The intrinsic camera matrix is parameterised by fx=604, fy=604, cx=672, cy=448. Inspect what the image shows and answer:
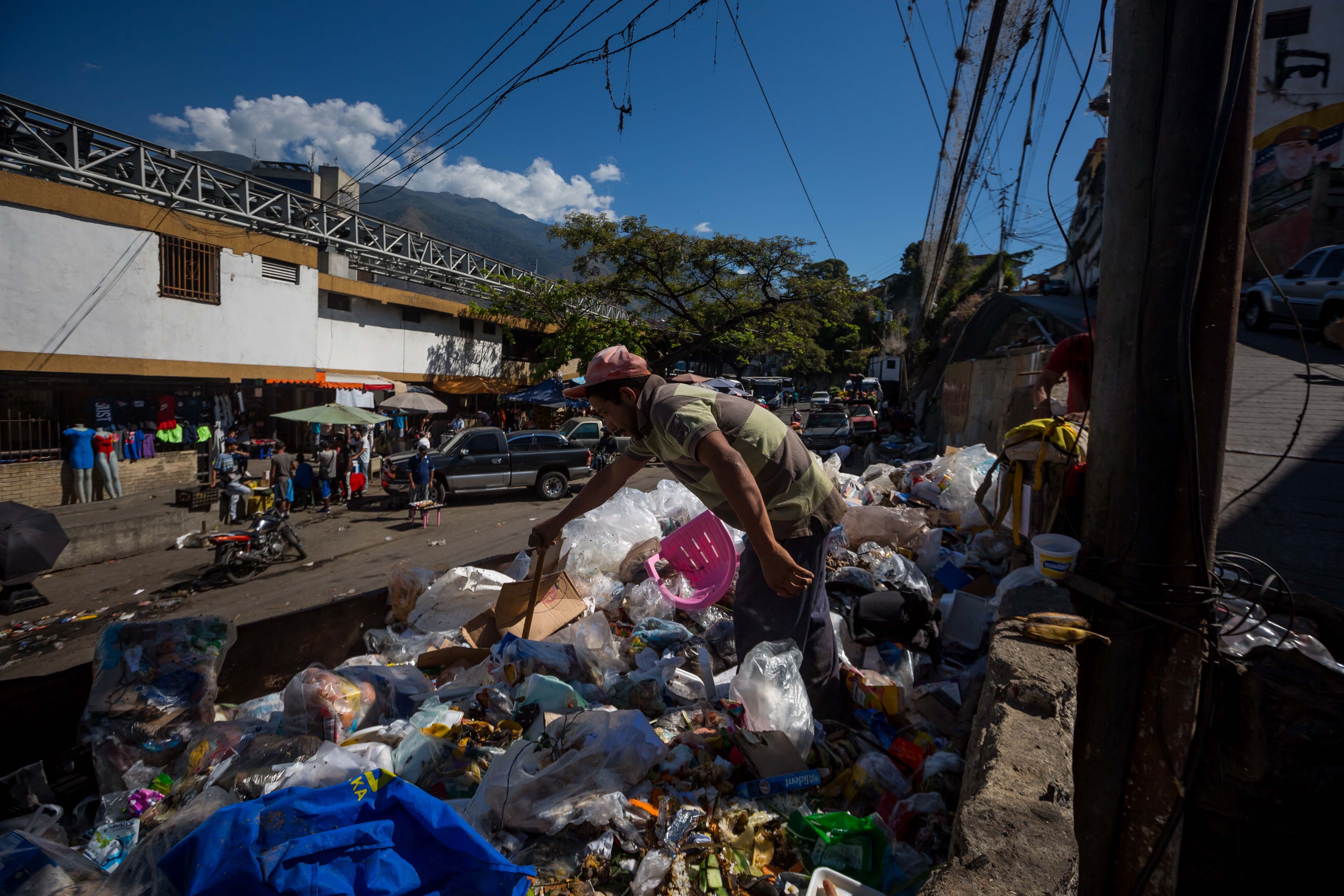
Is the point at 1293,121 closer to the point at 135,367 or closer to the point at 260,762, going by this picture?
the point at 260,762

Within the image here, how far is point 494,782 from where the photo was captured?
6.82ft

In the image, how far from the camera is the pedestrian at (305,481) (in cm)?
1171

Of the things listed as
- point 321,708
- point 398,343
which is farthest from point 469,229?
point 321,708

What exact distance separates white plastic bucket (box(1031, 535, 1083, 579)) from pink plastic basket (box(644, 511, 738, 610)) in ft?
7.49

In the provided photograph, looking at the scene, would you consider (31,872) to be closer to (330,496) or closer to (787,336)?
(330,496)

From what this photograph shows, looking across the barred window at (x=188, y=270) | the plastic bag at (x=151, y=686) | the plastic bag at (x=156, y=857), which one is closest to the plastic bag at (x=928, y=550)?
the plastic bag at (x=156, y=857)

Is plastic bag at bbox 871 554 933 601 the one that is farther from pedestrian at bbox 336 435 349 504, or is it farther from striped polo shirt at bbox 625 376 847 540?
pedestrian at bbox 336 435 349 504

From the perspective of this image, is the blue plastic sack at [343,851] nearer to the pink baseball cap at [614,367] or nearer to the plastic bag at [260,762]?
the plastic bag at [260,762]

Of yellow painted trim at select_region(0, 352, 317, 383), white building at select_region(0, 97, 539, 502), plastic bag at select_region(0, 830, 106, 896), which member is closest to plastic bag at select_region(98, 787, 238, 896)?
plastic bag at select_region(0, 830, 106, 896)

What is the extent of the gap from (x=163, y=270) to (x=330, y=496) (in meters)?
5.48

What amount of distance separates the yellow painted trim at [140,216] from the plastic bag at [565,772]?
545 inches

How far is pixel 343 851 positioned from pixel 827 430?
1873cm

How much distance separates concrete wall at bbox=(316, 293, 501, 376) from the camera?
16281 mm

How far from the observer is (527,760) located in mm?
2127
